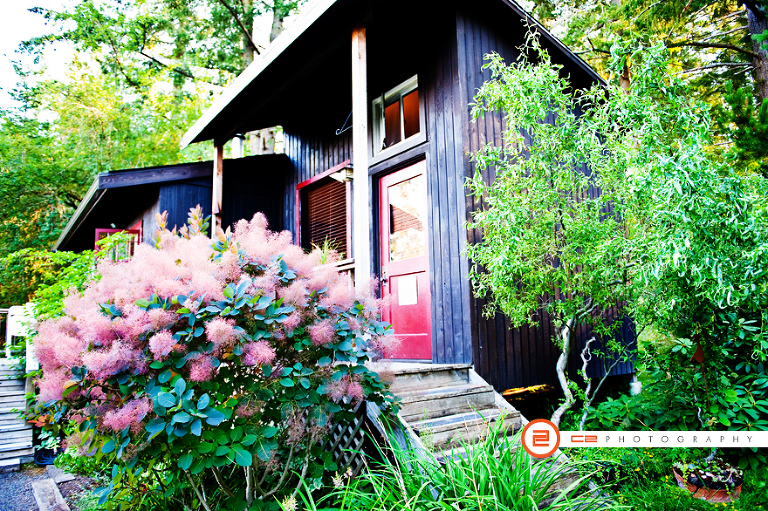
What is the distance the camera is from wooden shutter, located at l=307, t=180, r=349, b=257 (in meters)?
6.54

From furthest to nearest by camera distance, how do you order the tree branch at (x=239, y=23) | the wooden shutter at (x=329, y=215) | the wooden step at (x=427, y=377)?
the tree branch at (x=239, y=23) < the wooden shutter at (x=329, y=215) < the wooden step at (x=427, y=377)

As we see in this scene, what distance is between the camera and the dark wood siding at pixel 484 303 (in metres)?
4.46

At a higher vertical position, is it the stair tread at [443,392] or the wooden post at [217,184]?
the wooden post at [217,184]

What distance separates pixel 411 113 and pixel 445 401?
3234 millimetres

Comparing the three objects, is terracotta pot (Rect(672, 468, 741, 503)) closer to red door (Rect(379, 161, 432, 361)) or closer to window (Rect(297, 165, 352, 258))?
red door (Rect(379, 161, 432, 361))

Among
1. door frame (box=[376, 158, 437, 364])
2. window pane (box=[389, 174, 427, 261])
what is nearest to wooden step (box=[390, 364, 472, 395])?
door frame (box=[376, 158, 437, 364])

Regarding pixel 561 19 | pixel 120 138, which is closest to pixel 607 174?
pixel 561 19

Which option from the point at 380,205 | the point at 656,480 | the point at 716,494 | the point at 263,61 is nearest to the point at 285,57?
the point at 263,61

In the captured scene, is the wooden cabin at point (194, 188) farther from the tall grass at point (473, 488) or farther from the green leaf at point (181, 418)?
the tall grass at point (473, 488)

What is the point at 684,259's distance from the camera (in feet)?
9.19

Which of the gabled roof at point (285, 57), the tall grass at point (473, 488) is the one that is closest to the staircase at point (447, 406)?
the tall grass at point (473, 488)

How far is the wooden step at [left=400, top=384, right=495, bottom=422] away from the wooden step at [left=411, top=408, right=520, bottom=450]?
3.0 inches

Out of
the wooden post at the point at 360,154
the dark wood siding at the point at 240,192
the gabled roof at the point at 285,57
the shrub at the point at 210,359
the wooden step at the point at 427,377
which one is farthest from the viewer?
the dark wood siding at the point at 240,192

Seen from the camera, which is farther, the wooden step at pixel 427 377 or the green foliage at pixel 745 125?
the green foliage at pixel 745 125
